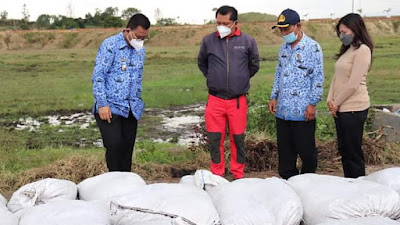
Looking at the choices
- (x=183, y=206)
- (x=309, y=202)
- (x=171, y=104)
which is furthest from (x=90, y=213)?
(x=171, y=104)

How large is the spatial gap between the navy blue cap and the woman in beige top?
319 millimetres

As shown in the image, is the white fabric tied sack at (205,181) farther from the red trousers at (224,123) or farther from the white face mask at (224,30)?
the white face mask at (224,30)

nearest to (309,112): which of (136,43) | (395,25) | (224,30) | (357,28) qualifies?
(357,28)

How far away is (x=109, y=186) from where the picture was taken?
293 cm

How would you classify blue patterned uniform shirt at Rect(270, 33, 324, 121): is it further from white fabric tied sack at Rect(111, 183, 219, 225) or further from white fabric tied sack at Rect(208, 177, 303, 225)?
white fabric tied sack at Rect(111, 183, 219, 225)

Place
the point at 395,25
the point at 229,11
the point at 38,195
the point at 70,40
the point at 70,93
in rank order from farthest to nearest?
the point at 395,25, the point at 70,40, the point at 70,93, the point at 229,11, the point at 38,195

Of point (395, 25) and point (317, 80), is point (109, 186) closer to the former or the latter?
point (317, 80)

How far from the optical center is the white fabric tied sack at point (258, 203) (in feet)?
8.26

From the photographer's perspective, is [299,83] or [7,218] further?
[299,83]

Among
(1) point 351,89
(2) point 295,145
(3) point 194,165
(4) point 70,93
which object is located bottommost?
(4) point 70,93

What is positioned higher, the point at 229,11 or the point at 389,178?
the point at 229,11

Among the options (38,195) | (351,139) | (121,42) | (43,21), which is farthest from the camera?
(43,21)

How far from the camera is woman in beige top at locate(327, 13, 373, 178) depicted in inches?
140

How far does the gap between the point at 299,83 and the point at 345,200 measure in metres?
1.39
